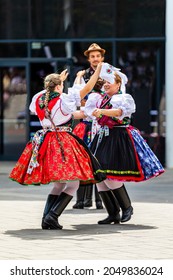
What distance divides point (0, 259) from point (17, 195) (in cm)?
670

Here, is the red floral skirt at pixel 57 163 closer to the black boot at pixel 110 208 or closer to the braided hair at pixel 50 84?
the braided hair at pixel 50 84

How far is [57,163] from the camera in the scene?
11727mm

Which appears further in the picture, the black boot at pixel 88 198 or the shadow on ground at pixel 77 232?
the black boot at pixel 88 198

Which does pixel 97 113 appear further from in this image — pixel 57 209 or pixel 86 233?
pixel 86 233

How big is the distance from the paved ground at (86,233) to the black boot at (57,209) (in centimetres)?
13

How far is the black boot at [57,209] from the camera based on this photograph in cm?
1191

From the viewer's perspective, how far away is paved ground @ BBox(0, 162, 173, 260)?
10086 millimetres

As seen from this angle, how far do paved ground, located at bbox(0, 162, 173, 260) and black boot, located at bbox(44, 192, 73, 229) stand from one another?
0.13 m

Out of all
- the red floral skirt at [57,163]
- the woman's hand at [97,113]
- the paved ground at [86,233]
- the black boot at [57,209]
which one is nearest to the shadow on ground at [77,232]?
the paved ground at [86,233]

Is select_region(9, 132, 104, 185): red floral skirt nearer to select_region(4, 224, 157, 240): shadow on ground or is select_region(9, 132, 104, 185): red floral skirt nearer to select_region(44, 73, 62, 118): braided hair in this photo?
select_region(44, 73, 62, 118): braided hair

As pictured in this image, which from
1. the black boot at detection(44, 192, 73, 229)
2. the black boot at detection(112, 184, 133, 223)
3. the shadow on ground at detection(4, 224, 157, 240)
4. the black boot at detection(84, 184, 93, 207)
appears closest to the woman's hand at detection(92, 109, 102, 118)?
the black boot at detection(112, 184, 133, 223)
